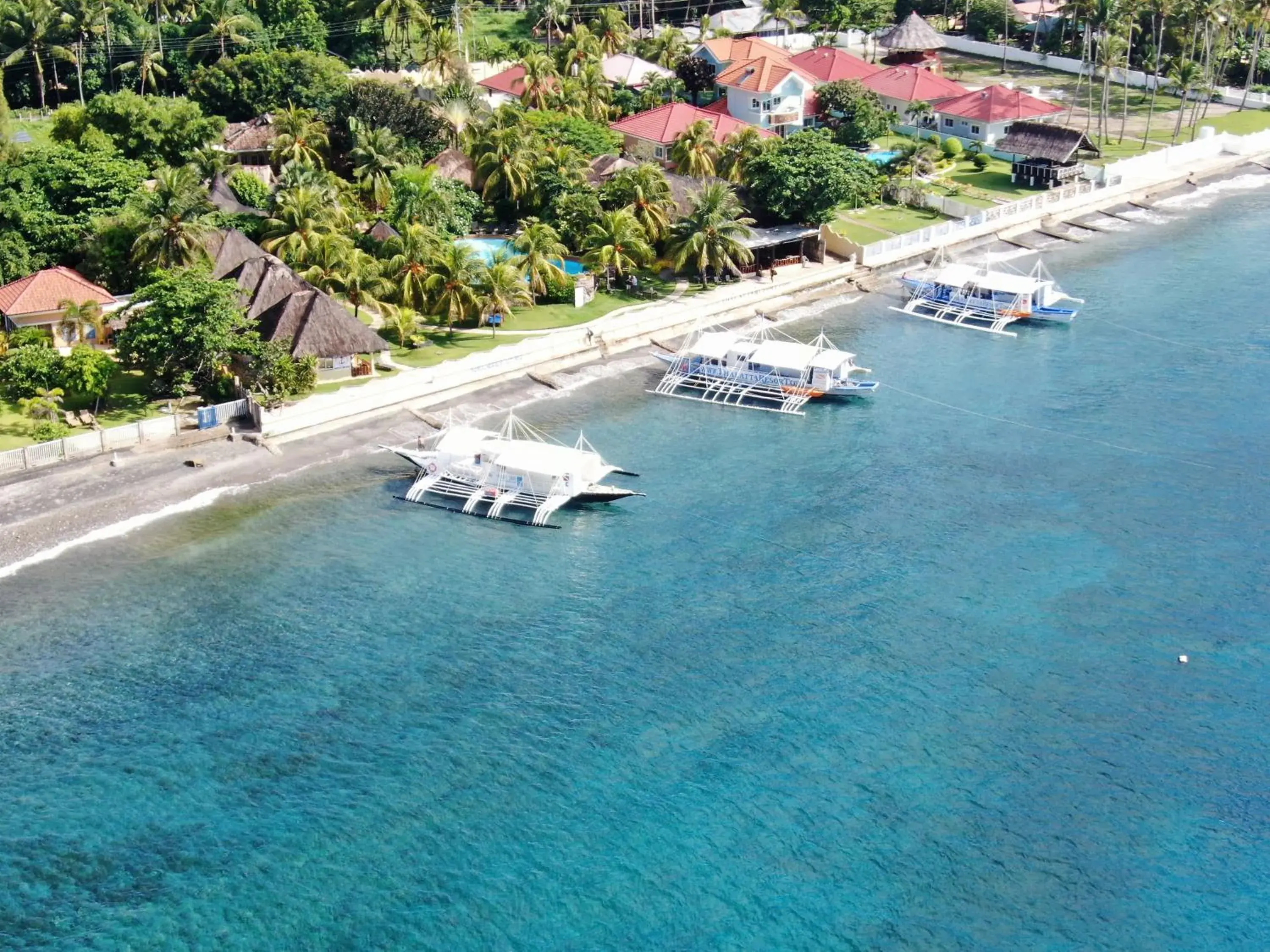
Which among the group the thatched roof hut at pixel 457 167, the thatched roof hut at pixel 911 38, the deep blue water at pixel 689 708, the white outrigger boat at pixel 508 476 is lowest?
the deep blue water at pixel 689 708

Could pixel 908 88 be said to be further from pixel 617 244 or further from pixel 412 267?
pixel 412 267

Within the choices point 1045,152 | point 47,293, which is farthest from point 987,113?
point 47,293

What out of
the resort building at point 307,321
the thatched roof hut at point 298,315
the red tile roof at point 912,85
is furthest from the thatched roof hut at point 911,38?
the resort building at point 307,321

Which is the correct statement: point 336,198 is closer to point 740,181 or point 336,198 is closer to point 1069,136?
point 740,181

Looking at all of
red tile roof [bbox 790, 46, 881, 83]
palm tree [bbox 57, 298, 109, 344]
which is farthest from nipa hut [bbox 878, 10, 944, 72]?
palm tree [bbox 57, 298, 109, 344]

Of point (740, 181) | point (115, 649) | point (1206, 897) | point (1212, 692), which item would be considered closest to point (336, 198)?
point (740, 181)

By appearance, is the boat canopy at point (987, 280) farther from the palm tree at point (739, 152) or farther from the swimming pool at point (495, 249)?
the swimming pool at point (495, 249)
